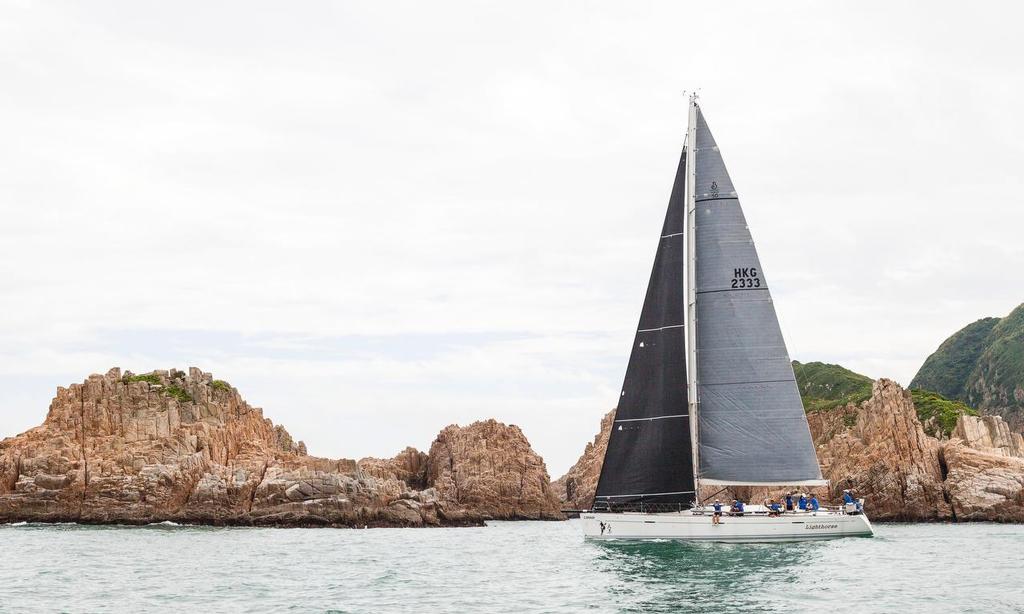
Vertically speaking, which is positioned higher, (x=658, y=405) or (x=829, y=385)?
(x=829, y=385)

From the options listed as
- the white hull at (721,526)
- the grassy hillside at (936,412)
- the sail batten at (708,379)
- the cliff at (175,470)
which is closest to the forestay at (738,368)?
the sail batten at (708,379)

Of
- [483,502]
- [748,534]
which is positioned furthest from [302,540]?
[483,502]

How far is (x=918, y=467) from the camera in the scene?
307ft

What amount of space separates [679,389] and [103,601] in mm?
23503

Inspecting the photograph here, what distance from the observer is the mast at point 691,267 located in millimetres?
43469

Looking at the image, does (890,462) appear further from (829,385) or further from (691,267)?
(691,267)

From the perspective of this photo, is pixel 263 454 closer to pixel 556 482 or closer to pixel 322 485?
pixel 322 485

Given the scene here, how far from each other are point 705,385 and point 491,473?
73.1 m

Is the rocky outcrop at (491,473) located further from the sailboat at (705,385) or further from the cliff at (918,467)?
the sailboat at (705,385)

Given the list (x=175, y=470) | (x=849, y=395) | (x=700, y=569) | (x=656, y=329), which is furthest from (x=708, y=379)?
(x=849, y=395)

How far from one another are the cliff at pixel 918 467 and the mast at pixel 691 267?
155 feet

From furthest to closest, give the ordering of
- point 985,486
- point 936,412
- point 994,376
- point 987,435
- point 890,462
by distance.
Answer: point 994,376 < point 936,412 < point 987,435 < point 890,462 < point 985,486

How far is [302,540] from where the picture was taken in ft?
197

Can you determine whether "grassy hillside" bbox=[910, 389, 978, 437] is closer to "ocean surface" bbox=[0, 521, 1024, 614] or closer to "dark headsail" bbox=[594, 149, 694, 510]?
"ocean surface" bbox=[0, 521, 1024, 614]
